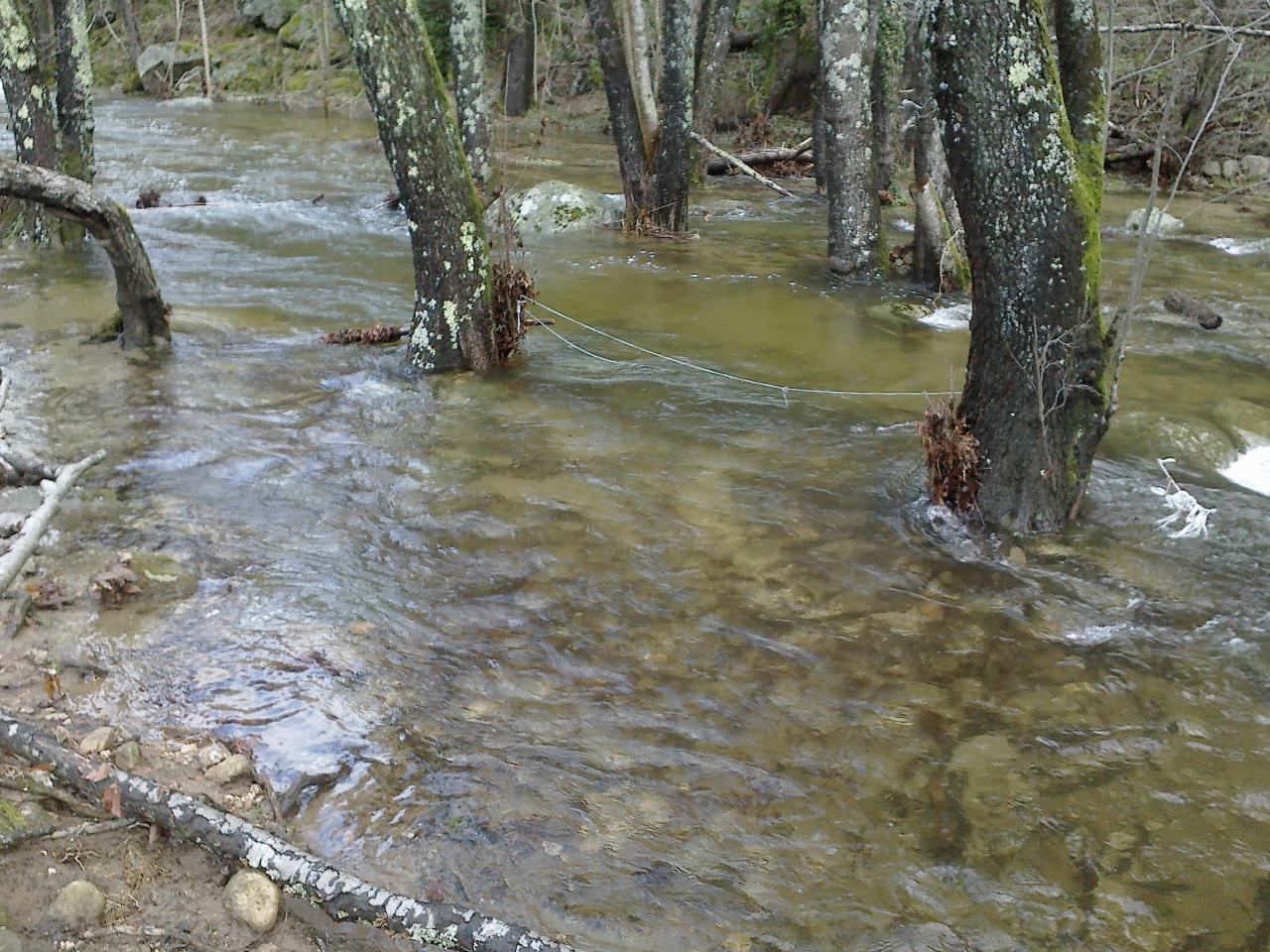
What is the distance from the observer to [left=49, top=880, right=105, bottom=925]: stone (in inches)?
103

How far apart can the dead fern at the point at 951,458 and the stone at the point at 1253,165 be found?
46.3 feet

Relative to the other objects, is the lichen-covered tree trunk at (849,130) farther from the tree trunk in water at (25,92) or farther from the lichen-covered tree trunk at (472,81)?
the tree trunk in water at (25,92)

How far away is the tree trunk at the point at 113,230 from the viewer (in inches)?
256

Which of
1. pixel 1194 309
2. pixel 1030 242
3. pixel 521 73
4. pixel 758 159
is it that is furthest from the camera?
pixel 521 73

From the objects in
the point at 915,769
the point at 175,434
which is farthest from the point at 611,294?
the point at 915,769

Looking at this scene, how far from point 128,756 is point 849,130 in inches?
364

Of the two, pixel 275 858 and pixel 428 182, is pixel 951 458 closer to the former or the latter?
pixel 275 858

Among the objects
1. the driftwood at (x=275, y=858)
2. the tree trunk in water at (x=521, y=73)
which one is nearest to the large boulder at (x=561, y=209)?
the driftwood at (x=275, y=858)

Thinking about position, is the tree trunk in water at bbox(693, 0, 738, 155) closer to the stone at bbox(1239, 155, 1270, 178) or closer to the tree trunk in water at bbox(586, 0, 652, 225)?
the tree trunk in water at bbox(586, 0, 652, 225)

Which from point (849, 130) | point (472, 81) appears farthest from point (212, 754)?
point (472, 81)

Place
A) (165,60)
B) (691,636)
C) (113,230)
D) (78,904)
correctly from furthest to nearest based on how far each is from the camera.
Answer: (165,60) < (113,230) < (691,636) < (78,904)

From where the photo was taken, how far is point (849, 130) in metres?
10.5

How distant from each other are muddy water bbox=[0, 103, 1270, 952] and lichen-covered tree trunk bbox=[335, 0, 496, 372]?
409 millimetres

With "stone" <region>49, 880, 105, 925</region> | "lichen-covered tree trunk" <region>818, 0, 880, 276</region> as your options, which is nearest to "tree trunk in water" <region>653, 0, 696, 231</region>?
"lichen-covered tree trunk" <region>818, 0, 880, 276</region>
